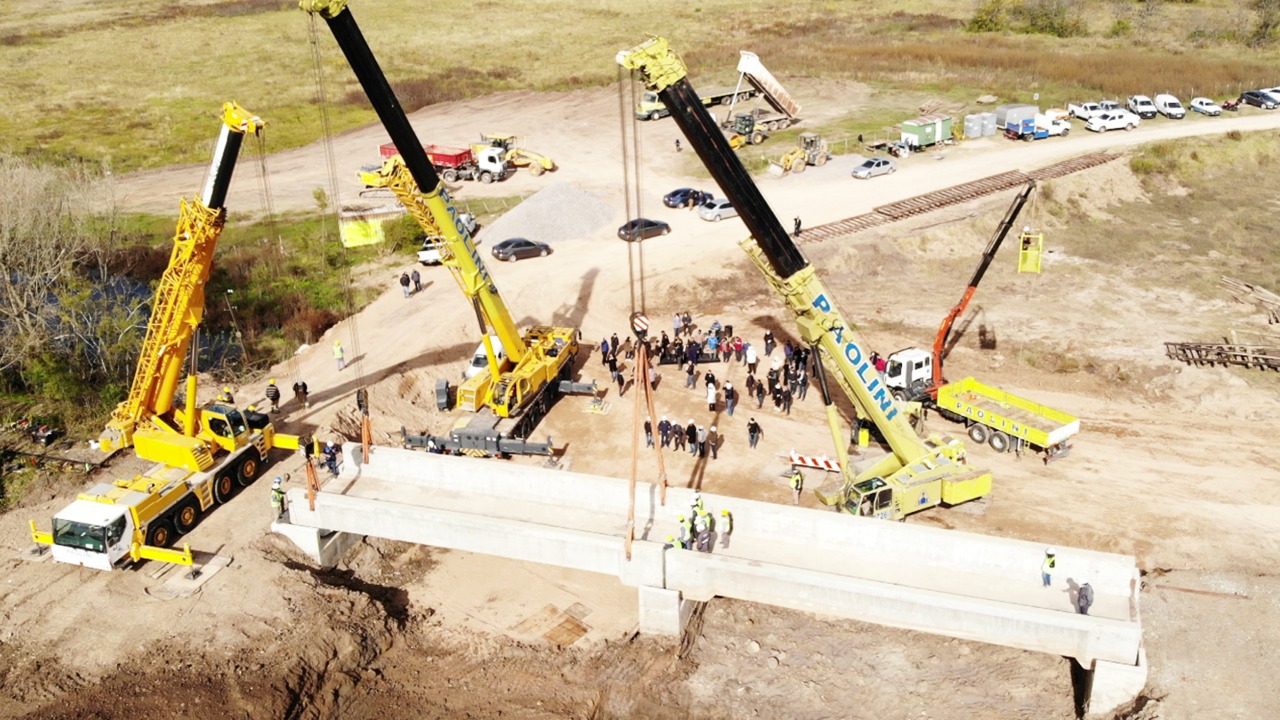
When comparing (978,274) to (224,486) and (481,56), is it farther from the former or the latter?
(481,56)

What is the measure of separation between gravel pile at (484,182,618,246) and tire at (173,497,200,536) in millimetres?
26859

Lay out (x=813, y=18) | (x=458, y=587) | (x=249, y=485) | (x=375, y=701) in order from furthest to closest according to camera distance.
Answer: (x=813, y=18) < (x=249, y=485) < (x=458, y=587) < (x=375, y=701)

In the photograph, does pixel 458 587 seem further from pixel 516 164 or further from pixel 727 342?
pixel 516 164

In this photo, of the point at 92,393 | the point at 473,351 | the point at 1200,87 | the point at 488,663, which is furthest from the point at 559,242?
→ the point at 1200,87

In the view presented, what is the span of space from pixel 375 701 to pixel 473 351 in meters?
21.5

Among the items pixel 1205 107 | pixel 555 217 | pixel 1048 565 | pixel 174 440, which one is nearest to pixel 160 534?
pixel 174 440

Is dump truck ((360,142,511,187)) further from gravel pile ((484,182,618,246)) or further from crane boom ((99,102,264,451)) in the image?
crane boom ((99,102,264,451))

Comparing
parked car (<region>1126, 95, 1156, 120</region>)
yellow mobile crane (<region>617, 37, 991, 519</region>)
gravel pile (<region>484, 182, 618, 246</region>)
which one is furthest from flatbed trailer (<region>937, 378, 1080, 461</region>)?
parked car (<region>1126, 95, 1156, 120</region>)

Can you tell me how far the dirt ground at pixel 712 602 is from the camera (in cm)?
2616

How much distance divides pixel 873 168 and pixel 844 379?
35.7 m

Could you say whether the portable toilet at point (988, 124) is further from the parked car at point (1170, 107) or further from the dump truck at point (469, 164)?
the dump truck at point (469, 164)

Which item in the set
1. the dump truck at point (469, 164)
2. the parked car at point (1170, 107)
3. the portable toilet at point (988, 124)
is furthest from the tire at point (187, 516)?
the parked car at point (1170, 107)

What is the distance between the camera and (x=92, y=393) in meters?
41.2

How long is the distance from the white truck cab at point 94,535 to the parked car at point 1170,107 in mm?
71686
